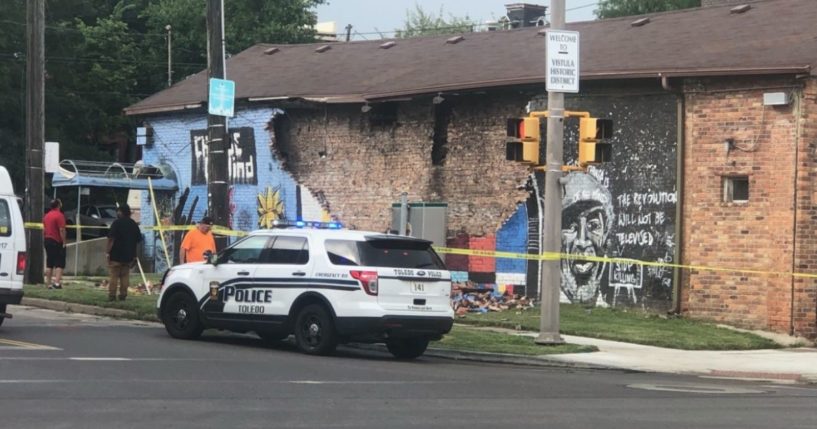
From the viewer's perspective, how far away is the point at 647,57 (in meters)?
23.6

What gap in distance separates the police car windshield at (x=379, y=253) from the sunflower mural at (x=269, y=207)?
13.5 metres

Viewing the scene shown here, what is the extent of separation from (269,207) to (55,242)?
20.8 feet

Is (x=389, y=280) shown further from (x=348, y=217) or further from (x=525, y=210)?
(x=348, y=217)

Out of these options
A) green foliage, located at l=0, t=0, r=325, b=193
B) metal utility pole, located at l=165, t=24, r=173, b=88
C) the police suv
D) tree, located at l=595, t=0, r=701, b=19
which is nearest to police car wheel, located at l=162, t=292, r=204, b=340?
the police suv

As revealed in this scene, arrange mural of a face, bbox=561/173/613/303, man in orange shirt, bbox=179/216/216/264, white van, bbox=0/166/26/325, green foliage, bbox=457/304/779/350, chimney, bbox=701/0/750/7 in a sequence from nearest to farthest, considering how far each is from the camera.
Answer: white van, bbox=0/166/26/325 < green foliage, bbox=457/304/779/350 < man in orange shirt, bbox=179/216/216/264 < mural of a face, bbox=561/173/613/303 < chimney, bbox=701/0/750/7

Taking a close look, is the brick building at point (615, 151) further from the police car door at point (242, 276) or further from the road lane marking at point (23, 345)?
the road lane marking at point (23, 345)

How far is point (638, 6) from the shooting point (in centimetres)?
5472

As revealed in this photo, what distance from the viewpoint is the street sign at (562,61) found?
17.8m

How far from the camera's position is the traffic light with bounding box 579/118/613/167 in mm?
17562

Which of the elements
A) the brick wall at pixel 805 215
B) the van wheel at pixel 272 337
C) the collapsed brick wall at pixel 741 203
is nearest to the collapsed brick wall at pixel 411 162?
the collapsed brick wall at pixel 741 203

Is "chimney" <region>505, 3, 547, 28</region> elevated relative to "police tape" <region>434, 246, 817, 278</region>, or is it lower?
elevated

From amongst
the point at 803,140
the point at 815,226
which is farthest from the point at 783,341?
the point at 803,140

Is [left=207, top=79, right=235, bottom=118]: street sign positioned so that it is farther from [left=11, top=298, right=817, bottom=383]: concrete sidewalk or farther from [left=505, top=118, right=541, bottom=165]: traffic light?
[left=11, top=298, right=817, bottom=383]: concrete sidewalk

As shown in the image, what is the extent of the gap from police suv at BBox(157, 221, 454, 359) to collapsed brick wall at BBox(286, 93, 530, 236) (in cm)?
839
